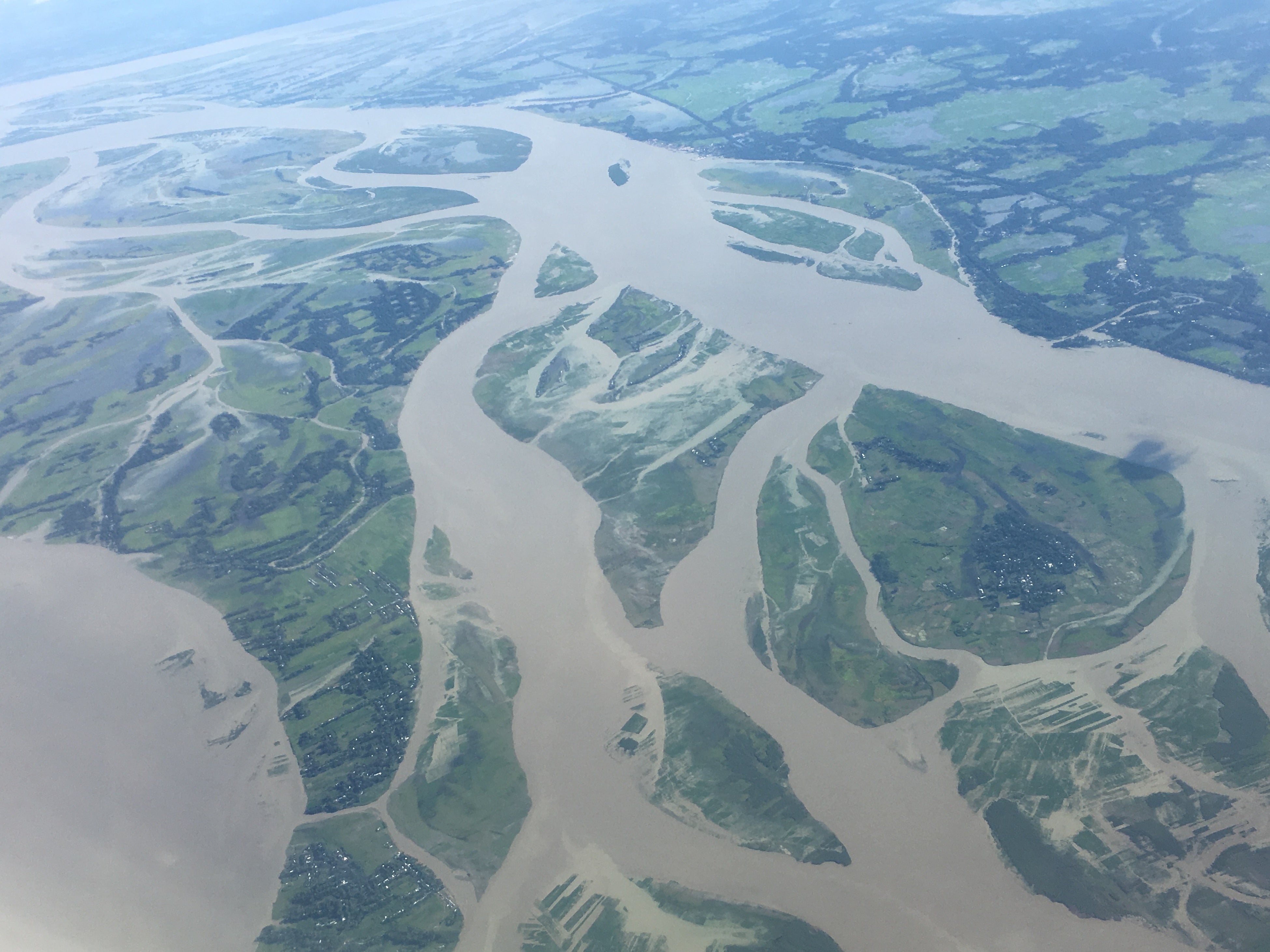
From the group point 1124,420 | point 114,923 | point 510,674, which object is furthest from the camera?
point 1124,420

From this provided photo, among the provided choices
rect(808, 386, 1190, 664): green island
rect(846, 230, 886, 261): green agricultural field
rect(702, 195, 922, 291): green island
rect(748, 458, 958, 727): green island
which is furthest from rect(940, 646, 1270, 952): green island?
rect(846, 230, 886, 261): green agricultural field

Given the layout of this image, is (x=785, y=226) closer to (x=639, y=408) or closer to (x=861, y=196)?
(x=861, y=196)

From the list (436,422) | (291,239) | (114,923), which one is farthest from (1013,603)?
(291,239)

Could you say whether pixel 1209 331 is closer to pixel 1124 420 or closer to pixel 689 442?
pixel 1124 420

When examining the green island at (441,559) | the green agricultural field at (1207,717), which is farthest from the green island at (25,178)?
the green agricultural field at (1207,717)

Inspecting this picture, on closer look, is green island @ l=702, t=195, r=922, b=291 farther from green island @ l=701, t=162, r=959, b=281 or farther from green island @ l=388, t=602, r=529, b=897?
green island @ l=388, t=602, r=529, b=897
